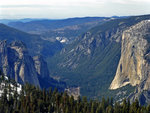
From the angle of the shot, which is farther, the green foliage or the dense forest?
the dense forest

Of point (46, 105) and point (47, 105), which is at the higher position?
point (46, 105)

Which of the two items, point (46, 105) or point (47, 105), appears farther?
point (47, 105)

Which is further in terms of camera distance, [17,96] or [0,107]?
[17,96]

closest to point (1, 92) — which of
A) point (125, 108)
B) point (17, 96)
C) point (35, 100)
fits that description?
point (17, 96)

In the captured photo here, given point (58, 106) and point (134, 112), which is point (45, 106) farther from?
point (134, 112)

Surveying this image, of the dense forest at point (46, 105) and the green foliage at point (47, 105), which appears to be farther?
the dense forest at point (46, 105)

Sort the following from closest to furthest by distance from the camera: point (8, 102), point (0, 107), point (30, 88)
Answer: point (0, 107) → point (8, 102) → point (30, 88)

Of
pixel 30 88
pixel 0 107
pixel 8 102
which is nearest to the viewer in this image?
pixel 0 107

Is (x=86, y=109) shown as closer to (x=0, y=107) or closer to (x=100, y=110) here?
(x=100, y=110)

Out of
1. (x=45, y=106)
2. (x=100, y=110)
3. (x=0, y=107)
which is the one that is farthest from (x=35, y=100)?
(x=100, y=110)
